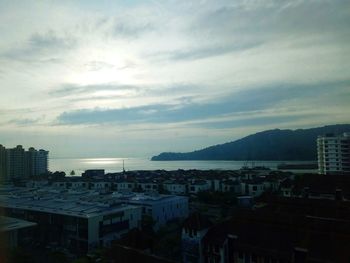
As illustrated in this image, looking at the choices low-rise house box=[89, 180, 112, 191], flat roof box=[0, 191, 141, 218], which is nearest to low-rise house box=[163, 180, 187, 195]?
low-rise house box=[89, 180, 112, 191]

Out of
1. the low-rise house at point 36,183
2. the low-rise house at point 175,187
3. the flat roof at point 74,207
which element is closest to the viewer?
the flat roof at point 74,207

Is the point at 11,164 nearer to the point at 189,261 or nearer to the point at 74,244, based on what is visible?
the point at 74,244

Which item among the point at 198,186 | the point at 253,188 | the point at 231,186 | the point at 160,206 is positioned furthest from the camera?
the point at 198,186

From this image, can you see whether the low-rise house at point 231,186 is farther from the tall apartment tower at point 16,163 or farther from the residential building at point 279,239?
the tall apartment tower at point 16,163

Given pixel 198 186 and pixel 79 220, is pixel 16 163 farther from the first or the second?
pixel 79 220

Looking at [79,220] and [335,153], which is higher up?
[335,153]

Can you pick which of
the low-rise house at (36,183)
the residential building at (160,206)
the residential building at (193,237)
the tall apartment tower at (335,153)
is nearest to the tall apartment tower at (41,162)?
the low-rise house at (36,183)

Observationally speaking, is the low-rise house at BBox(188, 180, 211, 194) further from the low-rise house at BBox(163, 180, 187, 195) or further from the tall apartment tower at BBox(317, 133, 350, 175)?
the tall apartment tower at BBox(317, 133, 350, 175)

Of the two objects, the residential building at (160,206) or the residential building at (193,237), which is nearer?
the residential building at (193,237)

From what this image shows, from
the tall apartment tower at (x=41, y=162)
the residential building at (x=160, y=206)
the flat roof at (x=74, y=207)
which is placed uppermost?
the tall apartment tower at (x=41, y=162)

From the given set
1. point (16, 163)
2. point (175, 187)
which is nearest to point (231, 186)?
point (175, 187)
